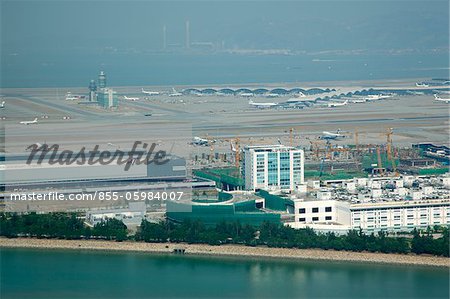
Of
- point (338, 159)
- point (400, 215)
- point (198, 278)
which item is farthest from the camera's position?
point (338, 159)

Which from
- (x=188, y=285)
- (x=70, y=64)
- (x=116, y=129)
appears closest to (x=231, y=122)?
(x=116, y=129)

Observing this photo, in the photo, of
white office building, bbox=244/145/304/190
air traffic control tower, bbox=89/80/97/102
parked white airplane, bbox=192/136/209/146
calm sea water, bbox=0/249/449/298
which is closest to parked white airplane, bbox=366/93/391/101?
air traffic control tower, bbox=89/80/97/102

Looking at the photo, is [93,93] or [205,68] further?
[205,68]

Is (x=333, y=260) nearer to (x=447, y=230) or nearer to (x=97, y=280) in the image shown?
(x=447, y=230)

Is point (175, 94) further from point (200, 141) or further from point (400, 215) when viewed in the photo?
point (400, 215)

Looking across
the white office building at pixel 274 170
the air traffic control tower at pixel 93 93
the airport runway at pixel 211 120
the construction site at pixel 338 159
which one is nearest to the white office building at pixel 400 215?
the white office building at pixel 274 170

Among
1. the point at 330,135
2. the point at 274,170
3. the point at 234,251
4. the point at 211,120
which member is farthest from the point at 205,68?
the point at 234,251
